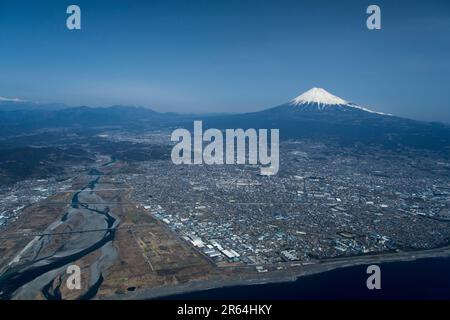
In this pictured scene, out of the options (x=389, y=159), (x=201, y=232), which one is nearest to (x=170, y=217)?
(x=201, y=232)

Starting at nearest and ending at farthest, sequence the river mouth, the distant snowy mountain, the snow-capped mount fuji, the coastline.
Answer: the coastline
the river mouth
the distant snowy mountain
the snow-capped mount fuji

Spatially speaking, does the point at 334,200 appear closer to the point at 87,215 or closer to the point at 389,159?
the point at 87,215

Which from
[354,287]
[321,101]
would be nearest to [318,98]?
[321,101]

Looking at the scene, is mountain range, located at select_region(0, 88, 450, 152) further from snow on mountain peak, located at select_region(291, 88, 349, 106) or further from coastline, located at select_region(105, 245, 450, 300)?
coastline, located at select_region(105, 245, 450, 300)

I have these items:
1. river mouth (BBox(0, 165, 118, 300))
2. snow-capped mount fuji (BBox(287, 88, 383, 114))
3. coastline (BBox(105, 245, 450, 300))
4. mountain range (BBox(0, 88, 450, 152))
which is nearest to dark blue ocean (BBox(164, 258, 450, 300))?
coastline (BBox(105, 245, 450, 300))
